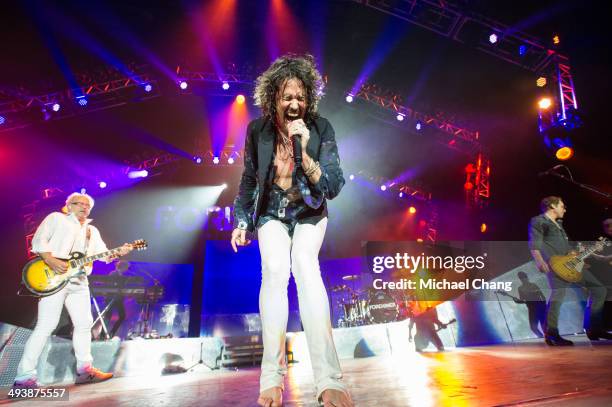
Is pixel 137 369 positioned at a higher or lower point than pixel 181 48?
lower

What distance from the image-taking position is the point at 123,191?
12.1m

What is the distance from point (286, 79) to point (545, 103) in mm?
7693

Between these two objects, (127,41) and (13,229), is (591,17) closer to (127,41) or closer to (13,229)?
(127,41)

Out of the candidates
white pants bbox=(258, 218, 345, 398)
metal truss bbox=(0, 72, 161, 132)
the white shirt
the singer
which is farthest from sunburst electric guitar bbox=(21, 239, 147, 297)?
metal truss bbox=(0, 72, 161, 132)

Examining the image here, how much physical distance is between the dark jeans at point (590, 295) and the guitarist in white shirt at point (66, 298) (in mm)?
6017

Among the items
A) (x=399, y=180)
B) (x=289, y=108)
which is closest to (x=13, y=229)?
(x=289, y=108)

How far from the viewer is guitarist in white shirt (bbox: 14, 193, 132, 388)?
12.7 feet

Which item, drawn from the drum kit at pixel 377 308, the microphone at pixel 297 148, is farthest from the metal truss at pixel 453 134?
the microphone at pixel 297 148

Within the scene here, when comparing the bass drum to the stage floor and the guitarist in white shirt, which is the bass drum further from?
the guitarist in white shirt

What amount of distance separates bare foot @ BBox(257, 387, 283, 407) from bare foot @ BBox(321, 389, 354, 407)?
23 cm

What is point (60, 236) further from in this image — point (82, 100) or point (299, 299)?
point (82, 100)

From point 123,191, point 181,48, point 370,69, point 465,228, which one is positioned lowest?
point 465,228

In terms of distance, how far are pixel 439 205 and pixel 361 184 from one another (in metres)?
3.15

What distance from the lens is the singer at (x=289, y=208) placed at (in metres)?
1.80
